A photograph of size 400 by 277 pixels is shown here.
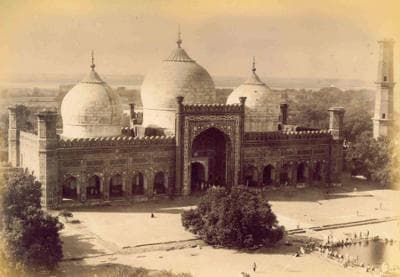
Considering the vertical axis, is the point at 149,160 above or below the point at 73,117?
below

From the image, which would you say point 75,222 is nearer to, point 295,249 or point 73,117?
point 73,117

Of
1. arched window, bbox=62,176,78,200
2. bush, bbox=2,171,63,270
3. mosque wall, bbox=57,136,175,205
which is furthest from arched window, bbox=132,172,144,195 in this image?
bush, bbox=2,171,63,270

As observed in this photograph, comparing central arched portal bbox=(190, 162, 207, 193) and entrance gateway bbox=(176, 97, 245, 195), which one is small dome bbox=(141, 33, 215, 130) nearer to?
entrance gateway bbox=(176, 97, 245, 195)

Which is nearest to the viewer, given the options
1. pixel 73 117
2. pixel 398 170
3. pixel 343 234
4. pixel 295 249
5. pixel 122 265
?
pixel 122 265

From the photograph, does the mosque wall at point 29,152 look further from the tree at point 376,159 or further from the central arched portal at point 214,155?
the tree at point 376,159

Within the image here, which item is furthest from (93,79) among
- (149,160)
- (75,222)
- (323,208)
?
(323,208)

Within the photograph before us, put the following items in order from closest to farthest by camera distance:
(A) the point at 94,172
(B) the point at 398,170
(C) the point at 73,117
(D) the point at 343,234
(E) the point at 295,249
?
(E) the point at 295,249, (D) the point at 343,234, (A) the point at 94,172, (C) the point at 73,117, (B) the point at 398,170

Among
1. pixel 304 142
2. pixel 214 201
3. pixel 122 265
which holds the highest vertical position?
pixel 304 142
